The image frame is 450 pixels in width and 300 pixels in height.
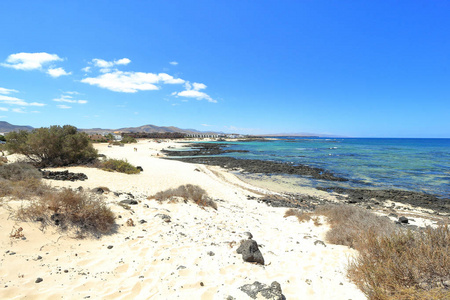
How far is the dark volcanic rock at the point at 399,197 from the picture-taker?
1380 centimetres

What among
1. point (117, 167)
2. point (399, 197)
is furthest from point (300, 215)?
point (117, 167)

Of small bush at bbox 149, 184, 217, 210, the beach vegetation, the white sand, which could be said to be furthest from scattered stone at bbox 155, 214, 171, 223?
the beach vegetation

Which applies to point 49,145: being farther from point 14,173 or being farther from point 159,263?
point 159,263

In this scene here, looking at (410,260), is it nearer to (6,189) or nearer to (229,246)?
(229,246)

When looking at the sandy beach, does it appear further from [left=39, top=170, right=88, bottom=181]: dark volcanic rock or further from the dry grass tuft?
[left=39, top=170, right=88, bottom=181]: dark volcanic rock

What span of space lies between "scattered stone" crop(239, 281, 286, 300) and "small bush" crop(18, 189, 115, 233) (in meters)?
3.99

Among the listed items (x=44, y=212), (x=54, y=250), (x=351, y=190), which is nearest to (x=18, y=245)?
(x=54, y=250)

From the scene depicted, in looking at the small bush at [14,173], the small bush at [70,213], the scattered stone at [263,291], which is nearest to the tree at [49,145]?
the small bush at [14,173]

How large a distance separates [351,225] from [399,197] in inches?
501

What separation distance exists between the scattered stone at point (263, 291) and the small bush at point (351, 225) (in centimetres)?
311

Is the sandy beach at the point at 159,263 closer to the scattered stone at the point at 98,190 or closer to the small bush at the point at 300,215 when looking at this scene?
the small bush at the point at 300,215

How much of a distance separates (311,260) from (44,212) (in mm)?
6830

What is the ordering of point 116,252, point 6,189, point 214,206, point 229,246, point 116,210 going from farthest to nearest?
point 214,206 → point 116,210 → point 6,189 → point 229,246 → point 116,252

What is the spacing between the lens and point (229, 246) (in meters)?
5.52
